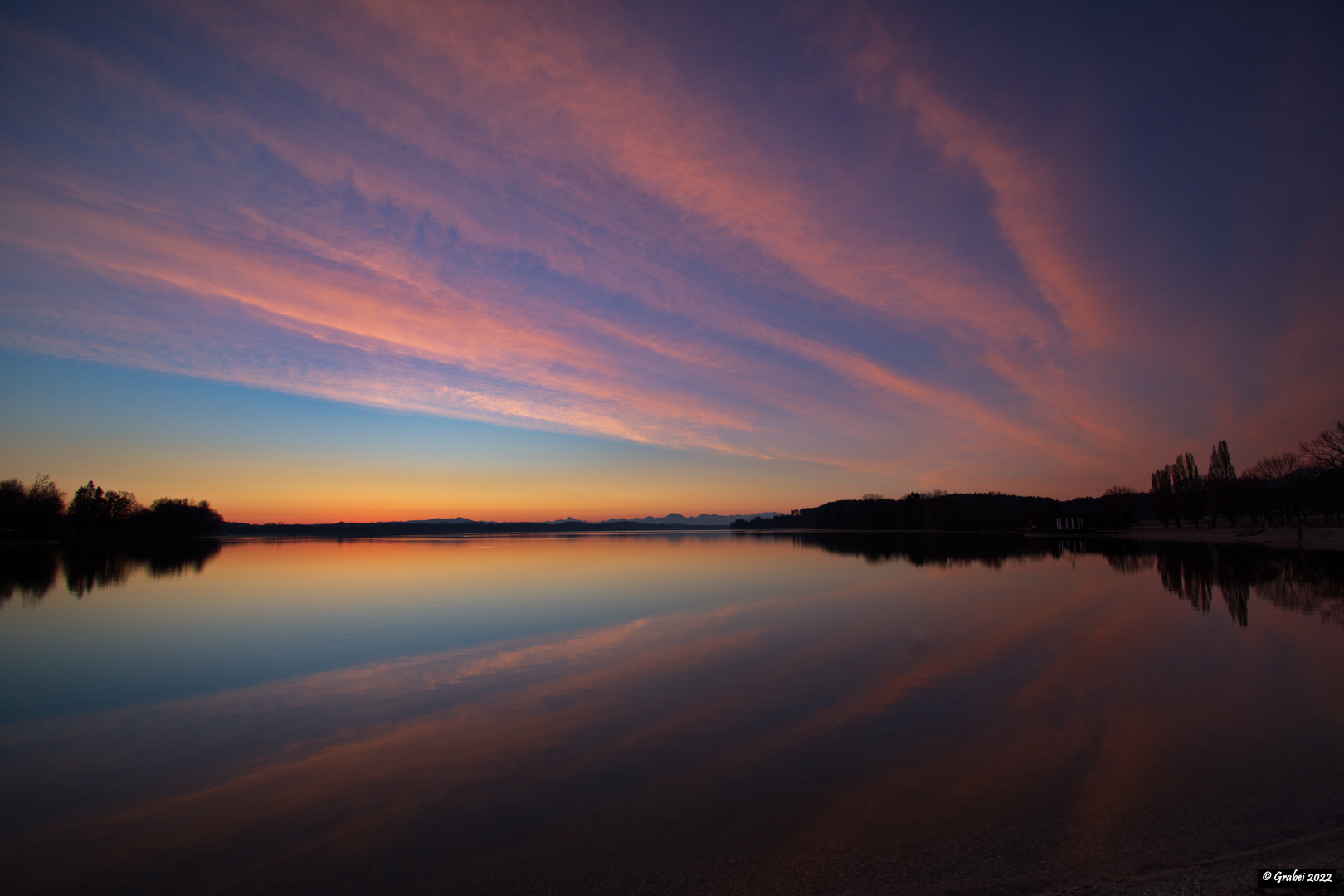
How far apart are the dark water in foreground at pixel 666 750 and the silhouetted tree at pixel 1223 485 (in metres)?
92.6

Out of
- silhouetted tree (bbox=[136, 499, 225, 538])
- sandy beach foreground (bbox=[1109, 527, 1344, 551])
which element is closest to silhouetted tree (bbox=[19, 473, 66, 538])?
silhouetted tree (bbox=[136, 499, 225, 538])

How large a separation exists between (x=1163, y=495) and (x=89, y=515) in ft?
643

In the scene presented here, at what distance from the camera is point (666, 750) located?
823cm

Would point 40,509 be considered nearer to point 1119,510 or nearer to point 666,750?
point 666,750

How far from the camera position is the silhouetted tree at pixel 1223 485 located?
292 ft

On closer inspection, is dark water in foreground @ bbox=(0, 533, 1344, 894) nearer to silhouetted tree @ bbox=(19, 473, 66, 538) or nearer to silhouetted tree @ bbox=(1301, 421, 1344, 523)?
silhouetted tree @ bbox=(1301, 421, 1344, 523)

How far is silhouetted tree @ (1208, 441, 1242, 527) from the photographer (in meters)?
88.9

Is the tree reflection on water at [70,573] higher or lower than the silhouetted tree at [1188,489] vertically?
lower

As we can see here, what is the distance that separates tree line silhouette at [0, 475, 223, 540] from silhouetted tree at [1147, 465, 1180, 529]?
18085cm

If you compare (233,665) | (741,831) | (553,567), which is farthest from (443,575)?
(741,831)

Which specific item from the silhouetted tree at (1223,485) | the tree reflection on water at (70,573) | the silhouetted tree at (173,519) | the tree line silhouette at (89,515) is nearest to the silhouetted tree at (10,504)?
the tree line silhouette at (89,515)

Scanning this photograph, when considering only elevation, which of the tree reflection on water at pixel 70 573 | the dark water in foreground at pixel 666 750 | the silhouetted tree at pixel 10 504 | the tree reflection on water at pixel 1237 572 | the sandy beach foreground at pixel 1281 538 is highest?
the silhouetted tree at pixel 10 504

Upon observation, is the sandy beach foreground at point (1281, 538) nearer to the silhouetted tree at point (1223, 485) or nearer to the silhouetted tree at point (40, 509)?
the silhouetted tree at point (1223, 485)

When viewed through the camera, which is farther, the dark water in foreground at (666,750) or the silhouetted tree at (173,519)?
the silhouetted tree at (173,519)
